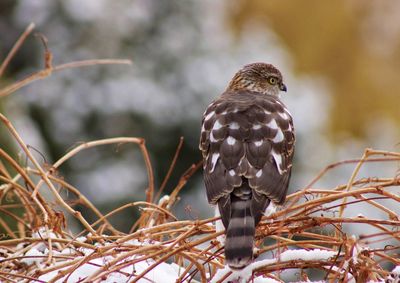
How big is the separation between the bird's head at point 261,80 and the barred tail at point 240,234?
5.80ft

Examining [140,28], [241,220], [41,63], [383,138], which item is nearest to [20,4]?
[41,63]

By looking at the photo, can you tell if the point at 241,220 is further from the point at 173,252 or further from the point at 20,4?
the point at 20,4

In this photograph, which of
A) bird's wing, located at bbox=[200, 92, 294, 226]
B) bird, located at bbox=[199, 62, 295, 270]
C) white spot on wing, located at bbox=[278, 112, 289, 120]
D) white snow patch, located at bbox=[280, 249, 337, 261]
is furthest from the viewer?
white spot on wing, located at bbox=[278, 112, 289, 120]

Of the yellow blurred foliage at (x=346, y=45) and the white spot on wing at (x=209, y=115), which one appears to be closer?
the white spot on wing at (x=209, y=115)

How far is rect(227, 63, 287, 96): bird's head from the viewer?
5.05 meters

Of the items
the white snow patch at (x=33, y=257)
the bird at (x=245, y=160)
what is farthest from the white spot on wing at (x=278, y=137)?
the white snow patch at (x=33, y=257)

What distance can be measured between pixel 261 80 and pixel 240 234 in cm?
217

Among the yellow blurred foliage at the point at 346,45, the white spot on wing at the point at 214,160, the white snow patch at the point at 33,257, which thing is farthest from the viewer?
the yellow blurred foliage at the point at 346,45

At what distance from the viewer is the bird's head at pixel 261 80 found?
5.05 meters

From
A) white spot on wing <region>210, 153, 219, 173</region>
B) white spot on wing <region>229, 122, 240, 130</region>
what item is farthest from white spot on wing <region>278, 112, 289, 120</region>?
white spot on wing <region>210, 153, 219, 173</region>

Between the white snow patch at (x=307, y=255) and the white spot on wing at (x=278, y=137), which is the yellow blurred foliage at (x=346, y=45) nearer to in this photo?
the white spot on wing at (x=278, y=137)

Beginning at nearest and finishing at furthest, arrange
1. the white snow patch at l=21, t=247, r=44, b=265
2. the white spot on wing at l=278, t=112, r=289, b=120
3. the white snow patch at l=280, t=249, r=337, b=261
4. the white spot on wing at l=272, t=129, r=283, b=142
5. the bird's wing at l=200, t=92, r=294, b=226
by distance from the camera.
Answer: the white snow patch at l=280, t=249, r=337, b=261 < the white snow patch at l=21, t=247, r=44, b=265 < the bird's wing at l=200, t=92, r=294, b=226 < the white spot on wing at l=272, t=129, r=283, b=142 < the white spot on wing at l=278, t=112, r=289, b=120

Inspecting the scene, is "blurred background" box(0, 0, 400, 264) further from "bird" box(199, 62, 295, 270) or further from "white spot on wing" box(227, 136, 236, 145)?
"white spot on wing" box(227, 136, 236, 145)

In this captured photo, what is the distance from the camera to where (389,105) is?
17750 millimetres
